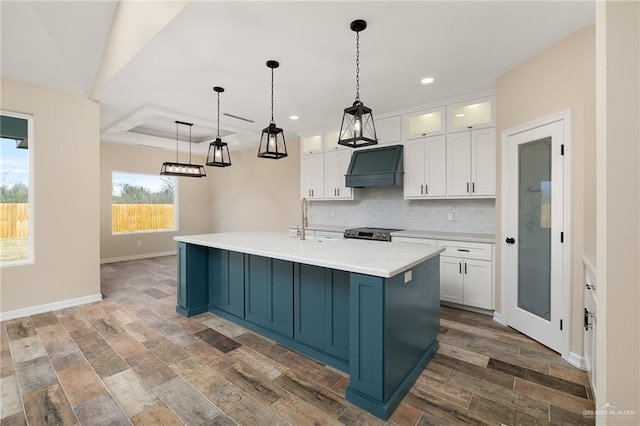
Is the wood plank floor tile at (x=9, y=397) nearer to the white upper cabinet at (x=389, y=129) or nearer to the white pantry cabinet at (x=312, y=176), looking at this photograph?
the white pantry cabinet at (x=312, y=176)

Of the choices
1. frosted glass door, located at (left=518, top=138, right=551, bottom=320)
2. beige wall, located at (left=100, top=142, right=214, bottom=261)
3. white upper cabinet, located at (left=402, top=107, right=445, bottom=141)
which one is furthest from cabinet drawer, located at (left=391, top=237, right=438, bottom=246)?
beige wall, located at (left=100, top=142, right=214, bottom=261)

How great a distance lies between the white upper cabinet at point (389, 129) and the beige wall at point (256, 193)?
2202 millimetres

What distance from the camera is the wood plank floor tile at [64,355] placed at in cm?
243

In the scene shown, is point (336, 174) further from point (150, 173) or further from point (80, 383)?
point (150, 173)

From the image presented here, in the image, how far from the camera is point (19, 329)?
124 inches

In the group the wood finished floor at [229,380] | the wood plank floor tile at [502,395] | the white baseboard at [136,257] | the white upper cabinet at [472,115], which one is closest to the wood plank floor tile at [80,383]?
the wood finished floor at [229,380]

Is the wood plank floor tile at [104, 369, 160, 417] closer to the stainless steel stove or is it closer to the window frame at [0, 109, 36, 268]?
the window frame at [0, 109, 36, 268]

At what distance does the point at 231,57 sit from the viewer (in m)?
2.85

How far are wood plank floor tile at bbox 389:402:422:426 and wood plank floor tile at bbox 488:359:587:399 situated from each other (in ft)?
3.06

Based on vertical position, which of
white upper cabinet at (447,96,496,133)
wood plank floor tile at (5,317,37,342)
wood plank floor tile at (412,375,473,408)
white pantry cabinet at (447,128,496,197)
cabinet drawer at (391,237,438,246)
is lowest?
wood plank floor tile at (412,375,473,408)

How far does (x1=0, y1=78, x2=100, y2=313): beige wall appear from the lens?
11.6ft

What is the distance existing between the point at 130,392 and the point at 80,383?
18.1 inches

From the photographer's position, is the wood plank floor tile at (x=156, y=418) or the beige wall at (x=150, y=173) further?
the beige wall at (x=150, y=173)

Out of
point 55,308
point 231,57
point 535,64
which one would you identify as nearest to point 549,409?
point 535,64
